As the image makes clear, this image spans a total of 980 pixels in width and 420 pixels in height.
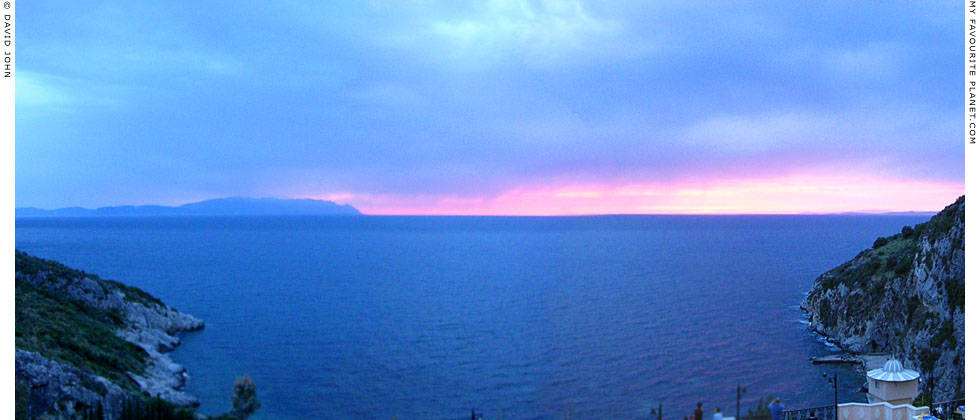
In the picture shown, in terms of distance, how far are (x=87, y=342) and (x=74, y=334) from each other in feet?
4.04

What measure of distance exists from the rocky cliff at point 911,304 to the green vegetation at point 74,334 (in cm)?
4024

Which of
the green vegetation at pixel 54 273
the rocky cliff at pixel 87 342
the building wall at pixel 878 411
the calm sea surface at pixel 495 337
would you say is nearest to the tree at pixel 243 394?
the rocky cliff at pixel 87 342

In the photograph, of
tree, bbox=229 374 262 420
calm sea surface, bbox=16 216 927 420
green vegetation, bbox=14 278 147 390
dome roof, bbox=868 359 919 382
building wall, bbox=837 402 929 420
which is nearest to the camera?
building wall, bbox=837 402 929 420

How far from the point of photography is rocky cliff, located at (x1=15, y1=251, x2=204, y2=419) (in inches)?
1016

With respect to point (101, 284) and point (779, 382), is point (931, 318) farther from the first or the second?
point (101, 284)

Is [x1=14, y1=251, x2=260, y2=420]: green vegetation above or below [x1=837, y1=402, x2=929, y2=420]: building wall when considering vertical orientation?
below

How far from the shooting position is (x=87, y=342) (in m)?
34.8

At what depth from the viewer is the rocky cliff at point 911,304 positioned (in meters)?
34.1

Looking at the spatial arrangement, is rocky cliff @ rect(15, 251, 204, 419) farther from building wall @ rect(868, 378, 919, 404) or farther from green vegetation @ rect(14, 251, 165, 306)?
building wall @ rect(868, 378, 919, 404)

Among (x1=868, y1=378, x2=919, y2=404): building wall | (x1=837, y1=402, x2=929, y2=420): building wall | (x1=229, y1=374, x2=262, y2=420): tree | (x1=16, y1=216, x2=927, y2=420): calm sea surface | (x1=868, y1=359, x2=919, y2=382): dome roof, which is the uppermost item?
(x1=868, y1=359, x2=919, y2=382): dome roof

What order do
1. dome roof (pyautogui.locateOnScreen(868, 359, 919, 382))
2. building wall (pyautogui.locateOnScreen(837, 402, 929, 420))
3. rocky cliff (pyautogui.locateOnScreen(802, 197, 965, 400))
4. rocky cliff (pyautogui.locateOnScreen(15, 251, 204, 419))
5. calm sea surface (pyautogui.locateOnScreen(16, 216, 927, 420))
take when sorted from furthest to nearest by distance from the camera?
calm sea surface (pyautogui.locateOnScreen(16, 216, 927, 420)), rocky cliff (pyautogui.locateOnScreen(802, 197, 965, 400)), rocky cliff (pyautogui.locateOnScreen(15, 251, 204, 419)), dome roof (pyautogui.locateOnScreen(868, 359, 919, 382)), building wall (pyautogui.locateOnScreen(837, 402, 929, 420))

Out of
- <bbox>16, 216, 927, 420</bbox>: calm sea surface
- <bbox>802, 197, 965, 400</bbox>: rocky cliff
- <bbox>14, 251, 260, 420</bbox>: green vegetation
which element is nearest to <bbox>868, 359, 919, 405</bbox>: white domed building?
<bbox>802, 197, 965, 400</bbox>: rocky cliff

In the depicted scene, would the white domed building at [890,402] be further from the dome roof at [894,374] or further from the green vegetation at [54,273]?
the green vegetation at [54,273]

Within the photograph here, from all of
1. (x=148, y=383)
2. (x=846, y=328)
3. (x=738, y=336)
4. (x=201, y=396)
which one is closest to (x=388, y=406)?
(x=201, y=396)
